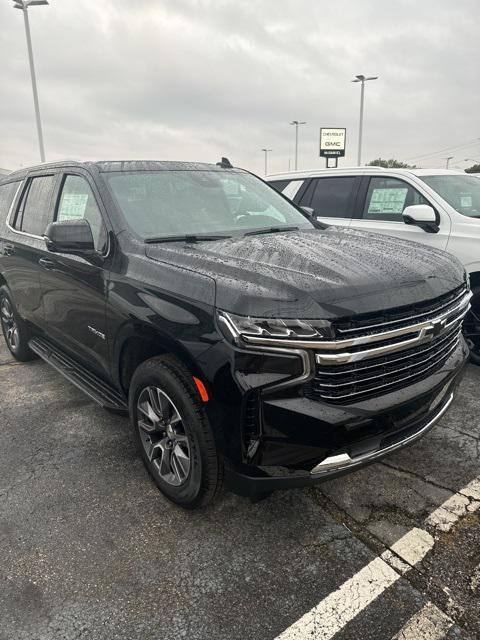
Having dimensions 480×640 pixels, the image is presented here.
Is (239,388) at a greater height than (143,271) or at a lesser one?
lesser

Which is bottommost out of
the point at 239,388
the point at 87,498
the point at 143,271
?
the point at 87,498

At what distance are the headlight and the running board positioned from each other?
1354 millimetres

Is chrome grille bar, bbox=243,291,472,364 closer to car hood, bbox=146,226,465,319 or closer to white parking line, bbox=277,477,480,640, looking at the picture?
car hood, bbox=146,226,465,319

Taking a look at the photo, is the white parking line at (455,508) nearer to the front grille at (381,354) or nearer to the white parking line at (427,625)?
the white parking line at (427,625)

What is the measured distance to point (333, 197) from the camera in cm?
577

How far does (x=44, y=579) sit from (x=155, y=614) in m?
0.57

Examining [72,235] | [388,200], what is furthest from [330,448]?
[388,200]

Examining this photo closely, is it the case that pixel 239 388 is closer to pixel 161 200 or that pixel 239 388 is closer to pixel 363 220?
pixel 161 200

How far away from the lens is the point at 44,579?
218 centimetres

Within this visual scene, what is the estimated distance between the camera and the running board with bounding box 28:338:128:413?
9.99 feet

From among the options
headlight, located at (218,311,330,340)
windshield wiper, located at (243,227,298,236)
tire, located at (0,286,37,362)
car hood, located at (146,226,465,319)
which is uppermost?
windshield wiper, located at (243,227,298,236)

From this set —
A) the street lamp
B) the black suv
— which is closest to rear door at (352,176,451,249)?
the black suv

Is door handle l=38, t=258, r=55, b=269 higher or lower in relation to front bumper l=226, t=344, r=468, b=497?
higher

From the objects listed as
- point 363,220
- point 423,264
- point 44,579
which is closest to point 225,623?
point 44,579
